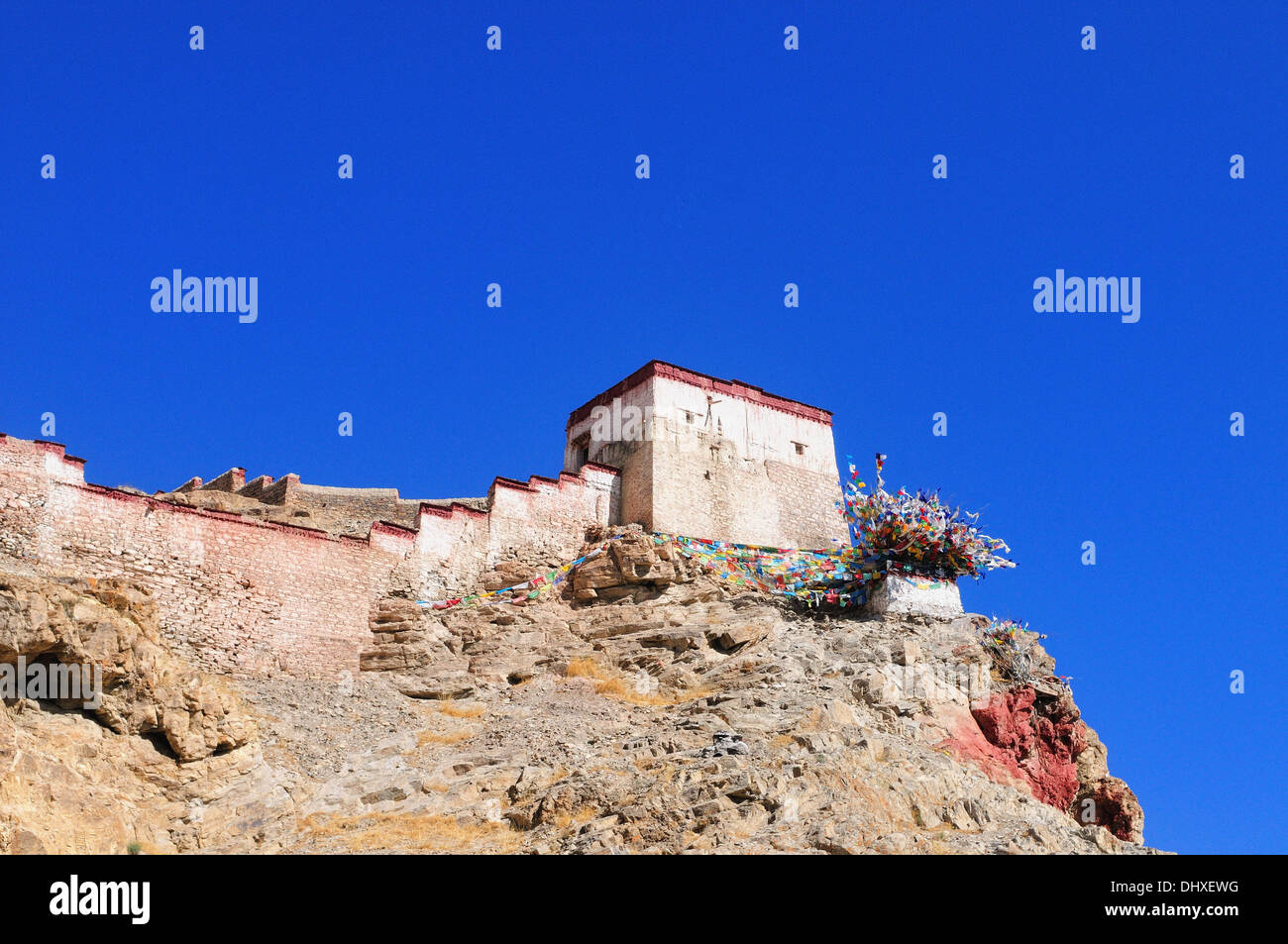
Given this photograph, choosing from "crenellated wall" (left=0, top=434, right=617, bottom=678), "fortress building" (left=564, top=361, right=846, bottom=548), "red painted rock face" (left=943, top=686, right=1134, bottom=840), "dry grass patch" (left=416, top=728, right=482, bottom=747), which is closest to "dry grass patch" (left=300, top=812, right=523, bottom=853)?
"dry grass patch" (left=416, top=728, right=482, bottom=747)

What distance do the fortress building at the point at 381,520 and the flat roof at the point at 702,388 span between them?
0.03 m

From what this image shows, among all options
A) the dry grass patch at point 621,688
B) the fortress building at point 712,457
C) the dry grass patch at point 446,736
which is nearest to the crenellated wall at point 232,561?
the dry grass patch at point 446,736

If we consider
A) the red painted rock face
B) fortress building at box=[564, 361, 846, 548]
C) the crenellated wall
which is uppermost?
fortress building at box=[564, 361, 846, 548]

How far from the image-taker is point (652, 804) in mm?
16312

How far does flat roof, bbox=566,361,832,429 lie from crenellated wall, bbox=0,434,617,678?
465cm

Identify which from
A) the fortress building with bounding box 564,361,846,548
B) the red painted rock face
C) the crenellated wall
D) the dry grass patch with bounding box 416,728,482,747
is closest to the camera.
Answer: the dry grass patch with bounding box 416,728,482,747

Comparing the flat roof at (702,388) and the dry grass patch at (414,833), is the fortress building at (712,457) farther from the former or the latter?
the dry grass patch at (414,833)

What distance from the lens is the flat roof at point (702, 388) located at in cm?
2681

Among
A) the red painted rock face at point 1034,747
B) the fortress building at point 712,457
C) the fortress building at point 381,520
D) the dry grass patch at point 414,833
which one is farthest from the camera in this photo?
the fortress building at point 712,457

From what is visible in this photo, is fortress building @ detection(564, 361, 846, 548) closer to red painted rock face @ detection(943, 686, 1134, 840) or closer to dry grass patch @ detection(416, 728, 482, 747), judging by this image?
red painted rock face @ detection(943, 686, 1134, 840)

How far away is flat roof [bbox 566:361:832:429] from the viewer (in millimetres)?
26812
